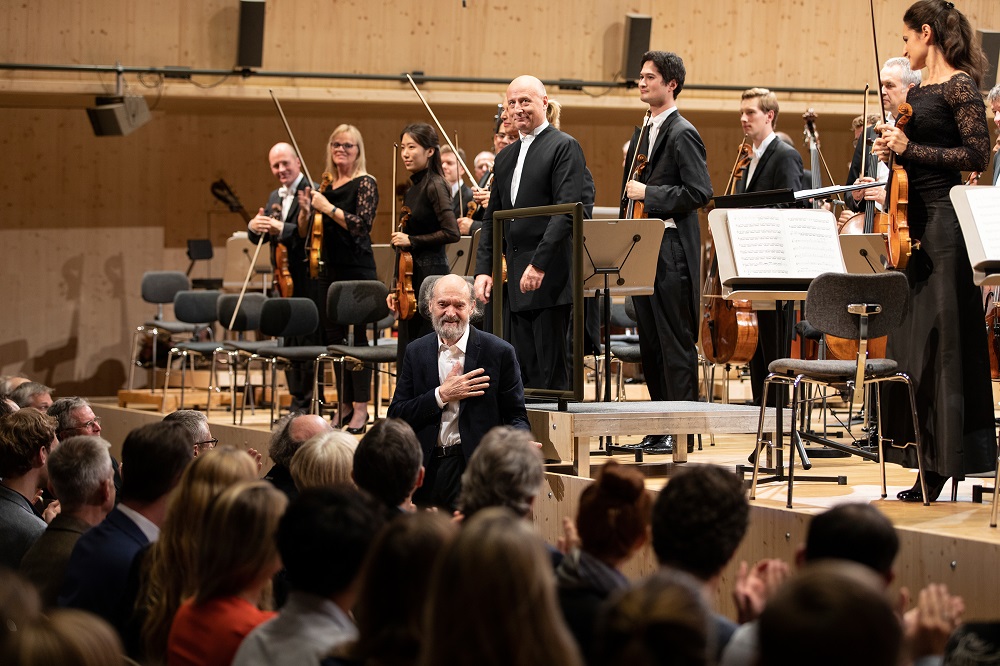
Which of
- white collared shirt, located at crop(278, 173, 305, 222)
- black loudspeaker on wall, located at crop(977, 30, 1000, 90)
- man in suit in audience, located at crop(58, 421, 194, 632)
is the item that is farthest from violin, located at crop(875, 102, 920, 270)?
black loudspeaker on wall, located at crop(977, 30, 1000, 90)

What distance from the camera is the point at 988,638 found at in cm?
223

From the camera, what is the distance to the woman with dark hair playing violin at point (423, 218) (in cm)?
683

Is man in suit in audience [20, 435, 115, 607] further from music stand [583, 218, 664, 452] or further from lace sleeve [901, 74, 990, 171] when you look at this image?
lace sleeve [901, 74, 990, 171]

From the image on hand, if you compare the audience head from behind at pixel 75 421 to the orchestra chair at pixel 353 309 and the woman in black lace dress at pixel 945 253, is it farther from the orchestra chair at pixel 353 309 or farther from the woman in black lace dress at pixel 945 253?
the woman in black lace dress at pixel 945 253

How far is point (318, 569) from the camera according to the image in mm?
2373

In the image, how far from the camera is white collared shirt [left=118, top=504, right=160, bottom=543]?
3.23 m

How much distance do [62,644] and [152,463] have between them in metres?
1.66

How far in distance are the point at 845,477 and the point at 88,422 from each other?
10.1 feet

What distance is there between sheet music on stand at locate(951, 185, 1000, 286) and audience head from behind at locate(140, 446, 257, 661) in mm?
2469

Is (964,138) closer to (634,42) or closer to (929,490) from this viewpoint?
(929,490)

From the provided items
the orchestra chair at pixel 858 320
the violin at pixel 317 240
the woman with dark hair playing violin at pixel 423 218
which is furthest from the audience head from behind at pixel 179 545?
the violin at pixel 317 240

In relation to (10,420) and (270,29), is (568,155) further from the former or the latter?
(270,29)

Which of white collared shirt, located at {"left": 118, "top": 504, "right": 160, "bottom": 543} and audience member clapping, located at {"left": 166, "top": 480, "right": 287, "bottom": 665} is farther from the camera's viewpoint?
white collared shirt, located at {"left": 118, "top": 504, "right": 160, "bottom": 543}

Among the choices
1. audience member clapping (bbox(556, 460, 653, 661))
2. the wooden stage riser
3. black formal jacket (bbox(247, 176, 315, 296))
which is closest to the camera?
audience member clapping (bbox(556, 460, 653, 661))
